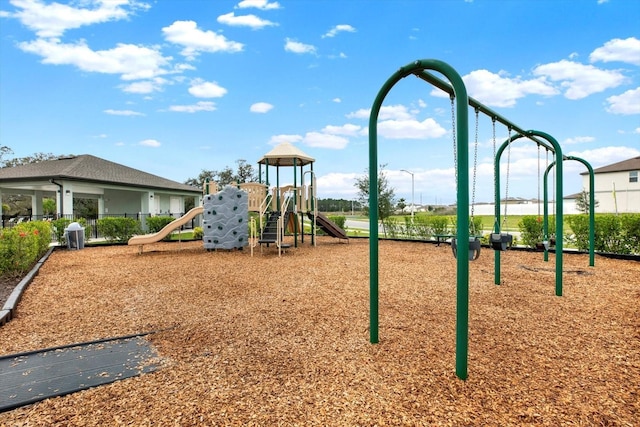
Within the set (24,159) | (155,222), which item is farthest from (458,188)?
(24,159)

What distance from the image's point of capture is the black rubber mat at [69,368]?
8.29ft

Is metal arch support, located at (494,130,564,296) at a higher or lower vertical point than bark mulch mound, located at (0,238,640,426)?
higher

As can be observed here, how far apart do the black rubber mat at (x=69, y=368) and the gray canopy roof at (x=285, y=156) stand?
30.3 ft

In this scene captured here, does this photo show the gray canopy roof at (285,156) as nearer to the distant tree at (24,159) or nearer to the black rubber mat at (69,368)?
the black rubber mat at (69,368)

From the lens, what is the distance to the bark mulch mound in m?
2.23

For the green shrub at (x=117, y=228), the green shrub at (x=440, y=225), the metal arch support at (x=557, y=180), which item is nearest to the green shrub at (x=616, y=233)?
the green shrub at (x=440, y=225)

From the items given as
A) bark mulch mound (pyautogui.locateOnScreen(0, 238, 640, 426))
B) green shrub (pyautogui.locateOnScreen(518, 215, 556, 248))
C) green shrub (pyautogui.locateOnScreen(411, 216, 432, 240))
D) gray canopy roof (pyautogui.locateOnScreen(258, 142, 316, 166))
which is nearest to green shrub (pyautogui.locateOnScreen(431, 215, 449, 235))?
green shrub (pyautogui.locateOnScreen(411, 216, 432, 240))

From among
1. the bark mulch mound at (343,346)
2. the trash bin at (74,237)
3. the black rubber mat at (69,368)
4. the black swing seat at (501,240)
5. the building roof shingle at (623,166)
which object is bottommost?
the black rubber mat at (69,368)

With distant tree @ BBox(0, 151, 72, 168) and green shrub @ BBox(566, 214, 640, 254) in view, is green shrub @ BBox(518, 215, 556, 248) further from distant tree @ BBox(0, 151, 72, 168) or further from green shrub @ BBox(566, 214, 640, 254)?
distant tree @ BBox(0, 151, 72, 168)

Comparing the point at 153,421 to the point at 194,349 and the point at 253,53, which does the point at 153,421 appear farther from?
the point at 253,53

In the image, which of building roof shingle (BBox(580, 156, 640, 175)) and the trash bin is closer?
the trash bin

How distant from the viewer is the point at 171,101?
15055 millimetres

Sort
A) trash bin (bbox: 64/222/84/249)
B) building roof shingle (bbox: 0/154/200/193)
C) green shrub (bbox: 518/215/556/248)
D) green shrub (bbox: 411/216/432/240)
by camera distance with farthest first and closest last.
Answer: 1. building roof shingle (bbox: 0/154/200/193)
2. green shrub (bbox: 411/216/432/240)
3. trash bin (bbox: 64/222/84/249)
4. green shrub (bbox: 518/215/556/248)

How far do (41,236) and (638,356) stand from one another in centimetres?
1219
